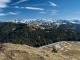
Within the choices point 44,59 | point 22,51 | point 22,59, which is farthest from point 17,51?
point 44,59

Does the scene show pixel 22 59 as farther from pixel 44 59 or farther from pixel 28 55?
pixel 44 59

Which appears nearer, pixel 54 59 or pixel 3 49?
pixel 54 59

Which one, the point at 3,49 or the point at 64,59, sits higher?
the point at 3,49

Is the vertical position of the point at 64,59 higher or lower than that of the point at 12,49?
lower

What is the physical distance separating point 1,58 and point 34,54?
5845mm

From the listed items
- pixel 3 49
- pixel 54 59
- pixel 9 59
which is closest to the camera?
pixel 9 59

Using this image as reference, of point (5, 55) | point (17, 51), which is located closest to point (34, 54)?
point (17, 51)

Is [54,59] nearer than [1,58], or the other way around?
[1,58]

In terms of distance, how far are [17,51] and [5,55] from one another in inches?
96.7

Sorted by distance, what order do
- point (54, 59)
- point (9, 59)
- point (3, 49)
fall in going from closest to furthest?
1. point (9, 59)
2. point (54, 59)
3. point (3, 49)

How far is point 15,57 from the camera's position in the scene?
27.5 m

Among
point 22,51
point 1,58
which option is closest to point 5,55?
point 1,58

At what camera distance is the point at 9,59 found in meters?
26.8

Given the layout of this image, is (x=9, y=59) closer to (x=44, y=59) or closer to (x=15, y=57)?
(x=15, y=57)
